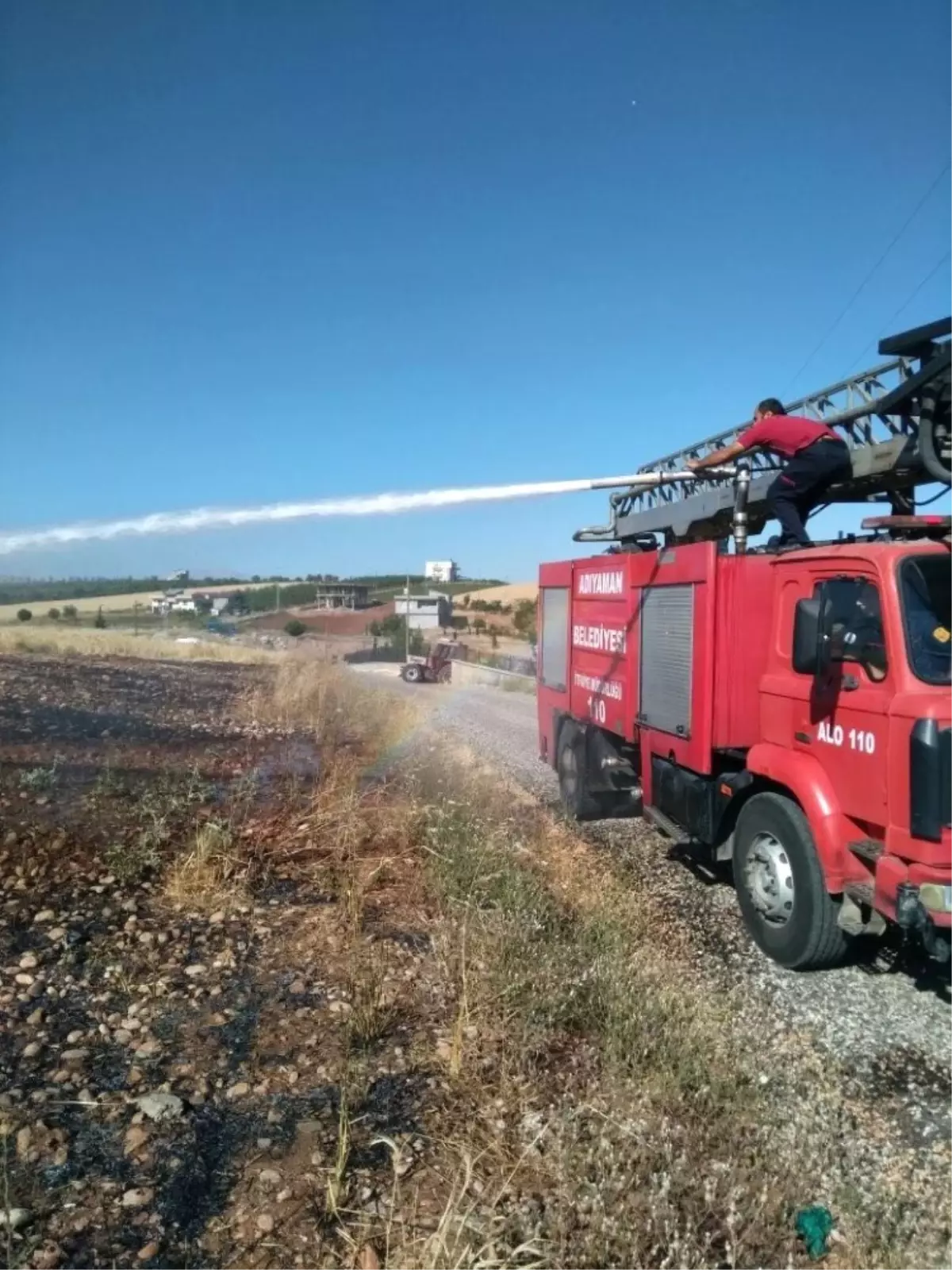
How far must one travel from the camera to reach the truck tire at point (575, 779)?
28.6ft

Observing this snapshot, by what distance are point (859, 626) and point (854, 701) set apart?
1.35ft

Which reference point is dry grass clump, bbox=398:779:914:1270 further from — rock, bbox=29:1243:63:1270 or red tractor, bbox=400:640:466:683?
red tractor, bbox=400:640:466:683

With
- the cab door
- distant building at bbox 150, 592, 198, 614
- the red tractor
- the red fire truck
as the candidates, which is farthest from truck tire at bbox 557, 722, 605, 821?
distant building at bbox 150, 592, 198, 614

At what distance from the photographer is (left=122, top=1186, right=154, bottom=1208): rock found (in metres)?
2.97

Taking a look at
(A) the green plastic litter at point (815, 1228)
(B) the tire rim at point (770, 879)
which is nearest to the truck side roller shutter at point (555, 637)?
(B) the tire rim at point (770, 879)

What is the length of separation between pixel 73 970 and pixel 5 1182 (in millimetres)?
1998

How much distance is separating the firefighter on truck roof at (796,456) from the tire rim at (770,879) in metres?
2.19

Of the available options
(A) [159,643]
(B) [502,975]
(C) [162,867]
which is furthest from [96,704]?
(A) [159,643]

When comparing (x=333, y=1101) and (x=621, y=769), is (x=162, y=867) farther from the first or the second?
(x=621, y=769)

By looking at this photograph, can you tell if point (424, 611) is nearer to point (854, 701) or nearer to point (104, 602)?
point (104, 602)

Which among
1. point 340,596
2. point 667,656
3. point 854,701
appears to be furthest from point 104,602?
point 854,701

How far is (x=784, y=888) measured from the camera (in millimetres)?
5305

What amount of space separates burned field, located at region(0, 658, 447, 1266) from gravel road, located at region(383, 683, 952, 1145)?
1970 millimetres

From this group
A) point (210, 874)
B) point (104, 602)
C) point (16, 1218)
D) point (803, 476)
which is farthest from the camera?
point (104, 602)
